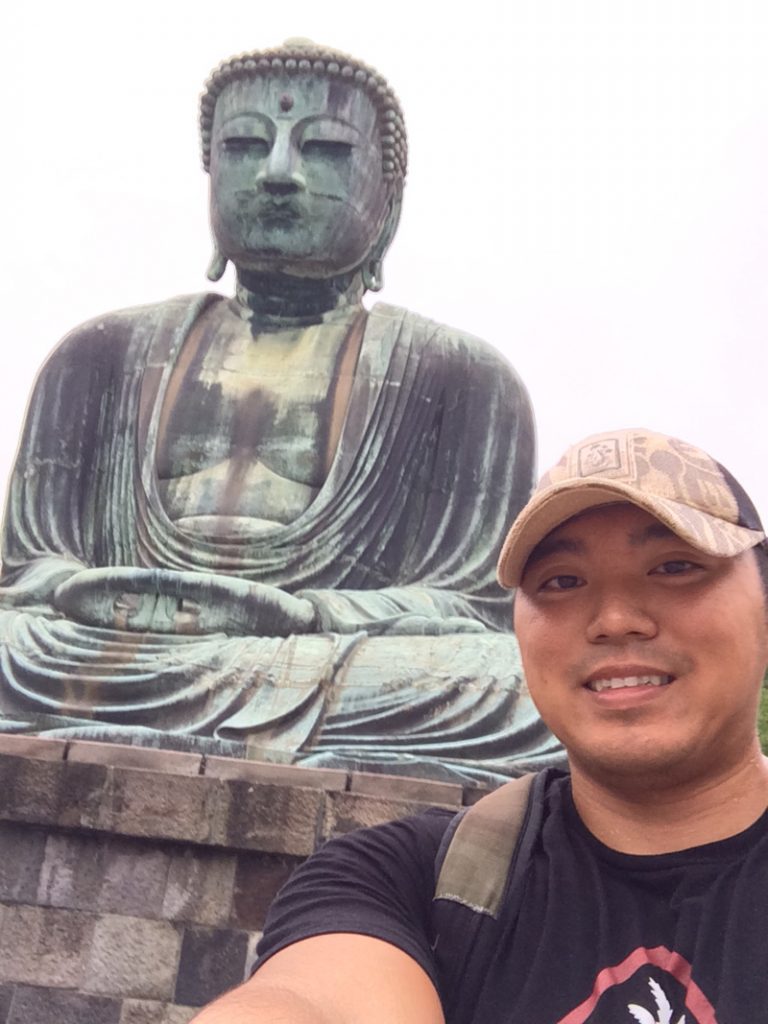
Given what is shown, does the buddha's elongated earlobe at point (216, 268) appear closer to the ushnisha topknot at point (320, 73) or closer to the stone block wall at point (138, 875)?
the ushnisha topknot at point (320, 73)

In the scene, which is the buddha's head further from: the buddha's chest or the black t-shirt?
the black t-shirt

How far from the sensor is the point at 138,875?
352cm

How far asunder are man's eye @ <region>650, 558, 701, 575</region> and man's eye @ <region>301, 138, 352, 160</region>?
525 cm

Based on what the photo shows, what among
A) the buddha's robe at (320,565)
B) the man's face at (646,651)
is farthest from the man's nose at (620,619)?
the buddha's robe at (320,565)

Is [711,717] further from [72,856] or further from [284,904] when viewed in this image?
[72,856]

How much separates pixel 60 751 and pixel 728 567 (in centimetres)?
291

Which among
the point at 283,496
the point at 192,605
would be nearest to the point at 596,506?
the point at 192,605

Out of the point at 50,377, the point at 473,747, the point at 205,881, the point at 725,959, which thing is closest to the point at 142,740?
the point at 205,881

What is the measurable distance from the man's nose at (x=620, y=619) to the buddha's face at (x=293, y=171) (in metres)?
5.08

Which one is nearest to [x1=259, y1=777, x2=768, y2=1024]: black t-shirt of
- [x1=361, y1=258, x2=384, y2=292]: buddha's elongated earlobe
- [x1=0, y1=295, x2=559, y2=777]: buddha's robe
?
[x1=0, y1=295, x2=559, y2=777]: buddha's robe

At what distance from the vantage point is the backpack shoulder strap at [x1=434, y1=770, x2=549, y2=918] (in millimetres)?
1304

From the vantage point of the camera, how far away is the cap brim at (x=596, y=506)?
134cm

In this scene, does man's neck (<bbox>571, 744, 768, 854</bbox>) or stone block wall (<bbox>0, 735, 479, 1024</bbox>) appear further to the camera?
stone block wall (<bbox>0, 735, 479, 1024</bbox>)

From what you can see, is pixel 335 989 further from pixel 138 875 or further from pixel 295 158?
pixel 295 158
